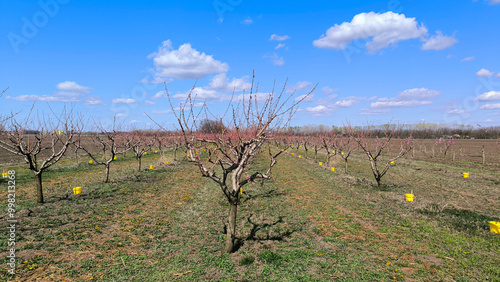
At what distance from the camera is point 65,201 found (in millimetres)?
12188

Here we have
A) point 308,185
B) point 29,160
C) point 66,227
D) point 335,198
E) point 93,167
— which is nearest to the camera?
point 66,227

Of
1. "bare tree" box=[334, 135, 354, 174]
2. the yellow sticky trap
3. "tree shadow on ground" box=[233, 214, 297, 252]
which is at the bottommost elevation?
"tree shadow on ground" box=[233, 214, 297, 252]

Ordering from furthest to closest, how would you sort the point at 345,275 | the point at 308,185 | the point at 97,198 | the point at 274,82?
1. the point at 308,185
2. the point at 97,198
3. the point at 274,82
4. the point at 345,275

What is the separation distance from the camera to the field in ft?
21.1

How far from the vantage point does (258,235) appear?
8828mm

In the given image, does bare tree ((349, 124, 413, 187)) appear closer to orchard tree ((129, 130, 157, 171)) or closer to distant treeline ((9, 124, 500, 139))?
distant treeline ((9, 124, 500, 139))

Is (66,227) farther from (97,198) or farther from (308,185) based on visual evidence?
(308,185)

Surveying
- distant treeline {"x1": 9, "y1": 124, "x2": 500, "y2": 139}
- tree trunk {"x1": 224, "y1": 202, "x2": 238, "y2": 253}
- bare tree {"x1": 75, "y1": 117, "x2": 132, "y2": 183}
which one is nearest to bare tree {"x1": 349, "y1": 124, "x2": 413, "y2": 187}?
distant treeline {"x1": 9, "y1": 124, "x2": 500, "y2": 139}

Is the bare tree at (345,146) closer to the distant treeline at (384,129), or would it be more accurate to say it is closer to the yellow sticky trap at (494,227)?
the distant treeline at (384,129)

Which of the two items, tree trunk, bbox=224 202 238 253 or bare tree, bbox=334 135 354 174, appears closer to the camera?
tree trunk, bbox=224 202 238 253

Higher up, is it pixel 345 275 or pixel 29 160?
pixel 29 160

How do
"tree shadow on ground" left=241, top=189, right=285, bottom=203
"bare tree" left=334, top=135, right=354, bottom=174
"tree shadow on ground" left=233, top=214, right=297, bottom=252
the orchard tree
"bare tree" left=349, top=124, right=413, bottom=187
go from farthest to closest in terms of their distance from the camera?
"bare tree" left=334, top=135, right=354, bottom=174 < the orchard tree < "bare tree" left=349, top=124, right=413, bottom=187 < "tree shadow on ground" left=241, top=189, right=285, bottom=203 < "tree shadow on ground" left=233, top=214, right=297, bottom=252

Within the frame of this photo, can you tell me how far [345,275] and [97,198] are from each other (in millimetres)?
12505

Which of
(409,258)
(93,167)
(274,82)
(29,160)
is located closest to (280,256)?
(409,258)
